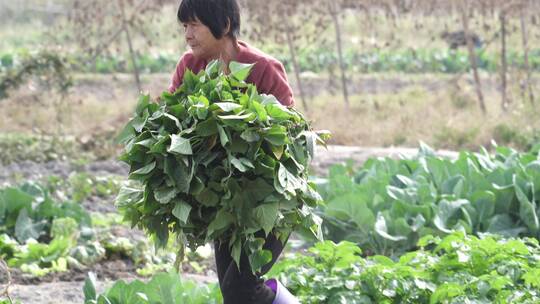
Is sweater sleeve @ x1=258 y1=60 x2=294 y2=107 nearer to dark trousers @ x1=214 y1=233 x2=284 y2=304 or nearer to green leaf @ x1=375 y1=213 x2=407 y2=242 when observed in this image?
dark trousers @ x1=214 y1=233 x2=284 y2=304

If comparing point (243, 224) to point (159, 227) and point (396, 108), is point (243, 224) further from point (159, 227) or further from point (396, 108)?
point (396, 108)

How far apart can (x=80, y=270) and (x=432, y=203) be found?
7.52 feet

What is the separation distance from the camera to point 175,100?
4.82m

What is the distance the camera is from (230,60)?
511 centimetres

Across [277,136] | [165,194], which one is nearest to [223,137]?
[277,136]

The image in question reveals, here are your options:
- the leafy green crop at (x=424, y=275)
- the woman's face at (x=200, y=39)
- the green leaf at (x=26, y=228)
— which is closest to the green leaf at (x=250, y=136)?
the woman's face at (x=200, y=39)

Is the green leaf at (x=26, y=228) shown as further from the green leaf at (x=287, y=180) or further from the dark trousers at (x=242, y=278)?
the green leaf at (x=287, y=180)

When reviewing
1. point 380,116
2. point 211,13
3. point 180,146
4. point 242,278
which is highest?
point 211,13

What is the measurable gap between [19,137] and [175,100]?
26.5ft

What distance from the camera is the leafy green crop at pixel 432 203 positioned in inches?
296

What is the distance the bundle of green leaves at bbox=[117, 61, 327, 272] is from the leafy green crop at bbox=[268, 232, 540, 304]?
Answer: 96 centimetres

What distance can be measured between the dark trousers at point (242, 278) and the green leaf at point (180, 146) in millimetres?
517

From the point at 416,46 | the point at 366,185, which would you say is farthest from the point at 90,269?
the point at 416,46

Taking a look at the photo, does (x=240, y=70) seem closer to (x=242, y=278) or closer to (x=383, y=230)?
(x=242, y=278)
